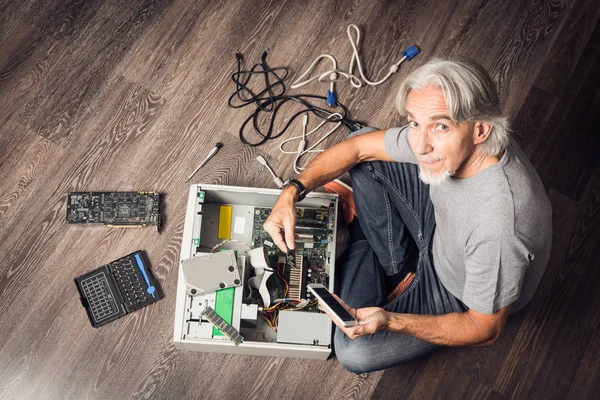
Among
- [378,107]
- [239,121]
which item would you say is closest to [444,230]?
[378,107]

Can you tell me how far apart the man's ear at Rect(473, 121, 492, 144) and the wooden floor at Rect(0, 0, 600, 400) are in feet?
2.81

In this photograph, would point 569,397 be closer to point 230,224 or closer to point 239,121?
point 230,224

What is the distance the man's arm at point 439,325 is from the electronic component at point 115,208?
892mm

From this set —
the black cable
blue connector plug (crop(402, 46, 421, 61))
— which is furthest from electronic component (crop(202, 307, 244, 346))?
blue connector plug (crop(402, 46, 421, 61))

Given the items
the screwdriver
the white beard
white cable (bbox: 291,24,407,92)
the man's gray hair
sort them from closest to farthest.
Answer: the man's gray hair < the white beard < the screwdriver < white cable (bbox: 291,24,407,92)

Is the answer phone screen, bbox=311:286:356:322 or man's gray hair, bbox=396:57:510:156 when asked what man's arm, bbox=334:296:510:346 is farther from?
man's gray hair, bbox=396:57:510:156

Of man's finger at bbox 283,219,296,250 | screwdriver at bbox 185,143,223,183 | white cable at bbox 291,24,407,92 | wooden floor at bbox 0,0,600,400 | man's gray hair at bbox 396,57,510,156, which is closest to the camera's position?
man's gray hair at bbox 396,57,510,156

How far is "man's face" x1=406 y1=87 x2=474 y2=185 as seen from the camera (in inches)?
42.9

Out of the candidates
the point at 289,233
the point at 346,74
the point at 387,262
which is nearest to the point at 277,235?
the point at 289,233

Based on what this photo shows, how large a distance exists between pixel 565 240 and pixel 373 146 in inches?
37.2

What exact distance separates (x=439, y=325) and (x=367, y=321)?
0.68 feet

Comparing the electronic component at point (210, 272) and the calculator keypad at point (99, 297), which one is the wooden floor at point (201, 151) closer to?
the calculator keypad at point (99, 297)

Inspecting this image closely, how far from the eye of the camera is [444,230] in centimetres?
129

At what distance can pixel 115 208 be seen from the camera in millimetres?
1774
